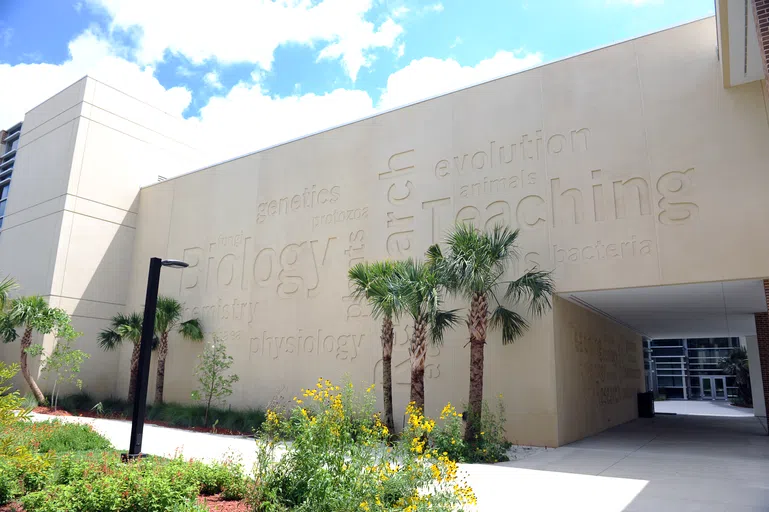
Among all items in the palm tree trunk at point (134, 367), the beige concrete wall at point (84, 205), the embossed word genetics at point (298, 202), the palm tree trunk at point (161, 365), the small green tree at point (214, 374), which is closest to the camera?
the small green tree at point (214, 374)

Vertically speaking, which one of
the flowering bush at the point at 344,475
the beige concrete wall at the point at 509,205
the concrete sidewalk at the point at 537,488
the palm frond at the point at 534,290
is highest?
the beige concrete wall at the point at 509,205

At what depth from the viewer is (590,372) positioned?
15.6 m

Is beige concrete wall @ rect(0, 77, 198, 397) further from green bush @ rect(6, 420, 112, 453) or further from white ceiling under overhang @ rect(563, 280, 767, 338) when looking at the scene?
white ceiling under overhang @ rect(563, 280, 767, 338)

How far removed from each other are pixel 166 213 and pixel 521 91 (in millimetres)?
16499

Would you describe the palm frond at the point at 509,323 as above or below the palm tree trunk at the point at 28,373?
above

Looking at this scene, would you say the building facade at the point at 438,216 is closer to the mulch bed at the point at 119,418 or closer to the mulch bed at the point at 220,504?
the mulch bed at the point at 119,418

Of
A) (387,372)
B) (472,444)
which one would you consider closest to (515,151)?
(387,372)

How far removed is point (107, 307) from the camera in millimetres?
23234

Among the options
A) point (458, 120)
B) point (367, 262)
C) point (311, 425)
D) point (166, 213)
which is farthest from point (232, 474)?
point (166, 213)

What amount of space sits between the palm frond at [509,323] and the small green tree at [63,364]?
51.3ft

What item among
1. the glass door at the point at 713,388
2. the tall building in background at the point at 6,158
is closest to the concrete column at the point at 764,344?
the tall building in background at the point at 6,158

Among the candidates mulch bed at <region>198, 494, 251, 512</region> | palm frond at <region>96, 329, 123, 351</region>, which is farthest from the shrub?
palm frond at <region>96, 329, 123, 351</region>

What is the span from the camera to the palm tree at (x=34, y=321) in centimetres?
1948

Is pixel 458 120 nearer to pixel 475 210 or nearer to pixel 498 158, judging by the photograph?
pixel 498 158
